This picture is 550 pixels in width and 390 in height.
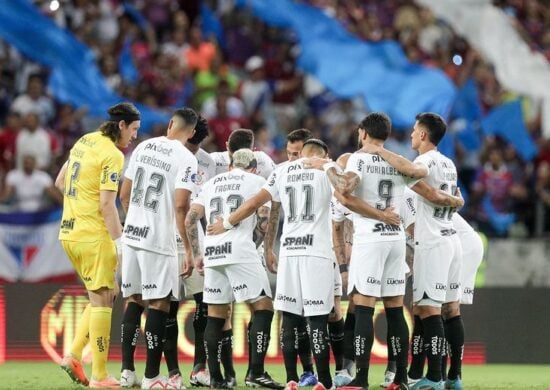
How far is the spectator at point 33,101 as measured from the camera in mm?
20578

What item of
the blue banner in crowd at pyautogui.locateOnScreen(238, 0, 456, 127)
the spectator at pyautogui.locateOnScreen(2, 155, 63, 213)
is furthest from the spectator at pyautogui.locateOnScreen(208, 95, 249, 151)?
the spectator at pyautogui.locateOnScreen(2, 155, 63, 213)

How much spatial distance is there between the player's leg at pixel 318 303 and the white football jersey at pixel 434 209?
1.20 metres

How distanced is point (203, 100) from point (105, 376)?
31.5ft

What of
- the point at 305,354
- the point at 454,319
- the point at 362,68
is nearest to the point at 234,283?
the point at 305,354

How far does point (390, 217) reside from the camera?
12258 millimetres

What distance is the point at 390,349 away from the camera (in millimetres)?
12805

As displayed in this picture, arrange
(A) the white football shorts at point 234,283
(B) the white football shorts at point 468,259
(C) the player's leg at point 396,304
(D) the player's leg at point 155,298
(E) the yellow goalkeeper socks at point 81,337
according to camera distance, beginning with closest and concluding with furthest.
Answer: (C) the player's leg at point 396,304
(D) the player's leg at point 155,298
(A) the white football shorts at point 234,283
(E) the yellow goalkeeper socks at point 81,337
(B) the white football shorts at point 468,259

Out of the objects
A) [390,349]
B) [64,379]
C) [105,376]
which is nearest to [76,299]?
[64,379]

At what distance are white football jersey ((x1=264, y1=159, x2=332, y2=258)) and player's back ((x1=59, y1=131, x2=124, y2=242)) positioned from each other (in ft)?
5.57

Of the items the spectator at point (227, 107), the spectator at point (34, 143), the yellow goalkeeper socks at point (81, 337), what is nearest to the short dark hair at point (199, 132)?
the yellow goalkeeper socks at point (81, 337)

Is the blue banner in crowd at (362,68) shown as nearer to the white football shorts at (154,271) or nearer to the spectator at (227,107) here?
the spectator at (227,107)

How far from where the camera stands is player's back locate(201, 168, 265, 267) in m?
12.8

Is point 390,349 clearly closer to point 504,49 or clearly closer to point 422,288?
point 422,288

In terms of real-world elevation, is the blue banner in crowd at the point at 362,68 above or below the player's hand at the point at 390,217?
above
